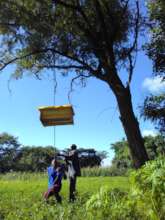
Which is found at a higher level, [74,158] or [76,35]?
[76,35]

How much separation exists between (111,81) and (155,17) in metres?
3.65

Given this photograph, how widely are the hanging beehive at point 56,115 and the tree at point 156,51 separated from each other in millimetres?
6766

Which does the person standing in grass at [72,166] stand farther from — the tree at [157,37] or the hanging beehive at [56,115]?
the tree at [157,37]

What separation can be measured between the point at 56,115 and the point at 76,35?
230 inches

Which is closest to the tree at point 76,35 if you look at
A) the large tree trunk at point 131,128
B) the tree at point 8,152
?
the large tree trunk at point 131,128

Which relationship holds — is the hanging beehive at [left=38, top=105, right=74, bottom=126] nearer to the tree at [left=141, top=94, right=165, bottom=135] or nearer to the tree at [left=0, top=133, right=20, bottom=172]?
the tree at [left=141, top=94, right=165, bottom=135]

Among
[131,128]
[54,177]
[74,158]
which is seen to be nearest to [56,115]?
[74,158]

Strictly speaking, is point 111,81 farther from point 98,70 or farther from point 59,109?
point 59,109

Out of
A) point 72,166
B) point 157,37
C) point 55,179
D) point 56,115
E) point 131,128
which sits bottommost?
point 55,179

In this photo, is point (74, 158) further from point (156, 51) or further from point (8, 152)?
point (8, 152)

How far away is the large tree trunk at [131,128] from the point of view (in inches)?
760

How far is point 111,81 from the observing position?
20516 mm

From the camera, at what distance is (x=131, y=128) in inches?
775

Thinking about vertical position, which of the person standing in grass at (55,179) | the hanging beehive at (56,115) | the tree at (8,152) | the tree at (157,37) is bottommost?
the person standing in grass at (55,179)
